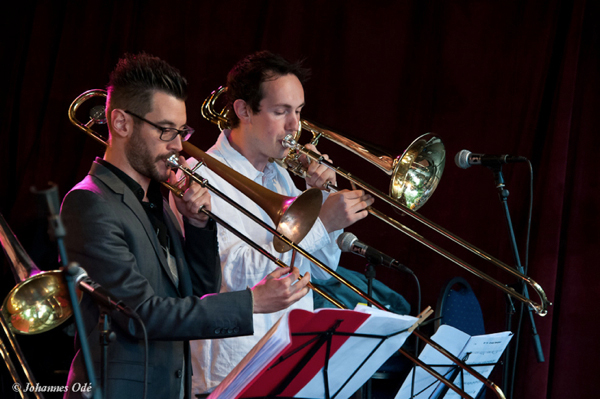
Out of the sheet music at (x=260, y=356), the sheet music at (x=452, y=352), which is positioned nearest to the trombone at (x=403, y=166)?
the sheet music at (x=452, y=352)

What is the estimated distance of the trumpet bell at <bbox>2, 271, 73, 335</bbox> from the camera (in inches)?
60.2

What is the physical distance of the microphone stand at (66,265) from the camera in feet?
3.67

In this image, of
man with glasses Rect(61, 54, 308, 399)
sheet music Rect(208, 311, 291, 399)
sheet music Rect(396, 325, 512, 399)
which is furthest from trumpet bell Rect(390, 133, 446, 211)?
sheet music Rect(208, 311, 291, 399)

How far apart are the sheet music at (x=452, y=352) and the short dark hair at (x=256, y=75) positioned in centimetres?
136

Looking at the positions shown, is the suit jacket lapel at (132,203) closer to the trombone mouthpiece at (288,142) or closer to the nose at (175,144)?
the nose at (175,144)

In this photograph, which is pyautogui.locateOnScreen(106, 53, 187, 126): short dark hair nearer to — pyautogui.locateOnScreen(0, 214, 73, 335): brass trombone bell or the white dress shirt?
the white dress shirt

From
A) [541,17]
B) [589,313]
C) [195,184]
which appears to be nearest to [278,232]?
[195,184]

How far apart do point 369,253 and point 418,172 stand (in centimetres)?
62

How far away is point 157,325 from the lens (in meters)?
1.81

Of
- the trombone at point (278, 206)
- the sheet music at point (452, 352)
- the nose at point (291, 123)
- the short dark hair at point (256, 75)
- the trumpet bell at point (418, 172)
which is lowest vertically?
the sheet music at point (452, 352)

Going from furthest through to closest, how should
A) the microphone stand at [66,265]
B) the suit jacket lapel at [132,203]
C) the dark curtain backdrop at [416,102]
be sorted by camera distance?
the dark curtain backdrop at [416,102] → the suit jacket lapel at [132,203] → the microphone stand at [66,265]

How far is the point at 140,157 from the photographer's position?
2.13 m

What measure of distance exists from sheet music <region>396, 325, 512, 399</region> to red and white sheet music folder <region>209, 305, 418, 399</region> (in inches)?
12.2

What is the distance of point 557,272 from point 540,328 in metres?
0.37
